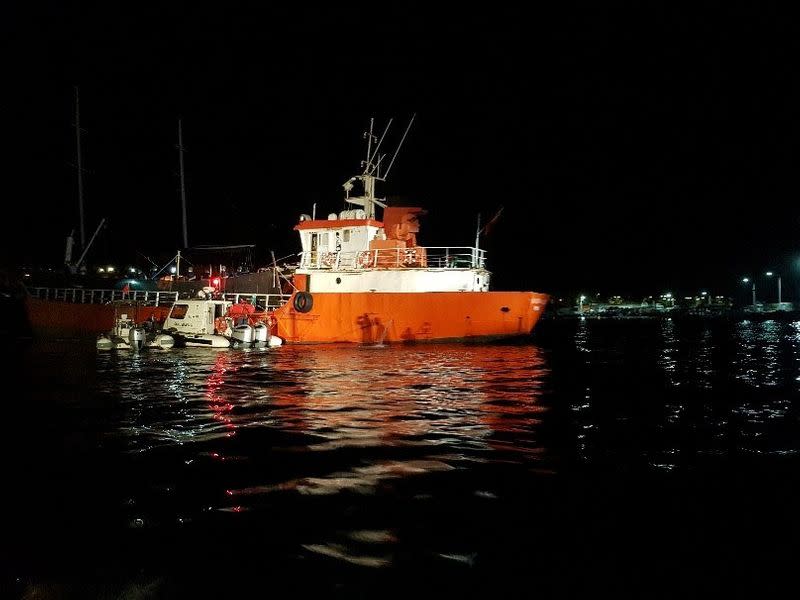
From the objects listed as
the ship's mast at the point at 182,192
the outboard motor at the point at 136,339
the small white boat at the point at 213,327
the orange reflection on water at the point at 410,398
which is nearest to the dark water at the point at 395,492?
the orange reflection on water at the point at 410,398

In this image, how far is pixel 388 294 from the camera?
21.9 m

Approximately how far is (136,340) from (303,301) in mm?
A: 6068

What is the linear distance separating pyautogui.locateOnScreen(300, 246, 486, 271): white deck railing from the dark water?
12.4 metres

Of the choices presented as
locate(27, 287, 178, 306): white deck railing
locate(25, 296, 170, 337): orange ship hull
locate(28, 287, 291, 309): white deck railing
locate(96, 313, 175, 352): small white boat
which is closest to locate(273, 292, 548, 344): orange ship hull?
locate(28, 287, 291, 309): white deck railing

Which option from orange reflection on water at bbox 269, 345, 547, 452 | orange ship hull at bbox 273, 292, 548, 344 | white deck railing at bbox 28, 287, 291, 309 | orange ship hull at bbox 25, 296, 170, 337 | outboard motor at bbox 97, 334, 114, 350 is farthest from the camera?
orange ship hull at bbox 25, 296, 170, 337

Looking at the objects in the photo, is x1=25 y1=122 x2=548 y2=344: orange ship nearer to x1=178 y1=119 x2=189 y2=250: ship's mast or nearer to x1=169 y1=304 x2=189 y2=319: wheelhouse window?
x1=169 y1=304 x2=189 y2=319: wheelhouse window

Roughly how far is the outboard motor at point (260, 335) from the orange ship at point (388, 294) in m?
1.21

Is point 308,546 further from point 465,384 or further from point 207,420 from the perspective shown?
point 465,384

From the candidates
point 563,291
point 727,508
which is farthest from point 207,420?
point 563,291

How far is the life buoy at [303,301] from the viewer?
898 inches

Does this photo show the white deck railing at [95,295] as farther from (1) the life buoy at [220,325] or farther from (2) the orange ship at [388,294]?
(2) the orange ship at [388,294]

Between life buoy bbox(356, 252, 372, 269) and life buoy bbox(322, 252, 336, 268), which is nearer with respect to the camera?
life buoy bbox(356, 252, 372, 269)

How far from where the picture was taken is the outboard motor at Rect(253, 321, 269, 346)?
22.1 metres

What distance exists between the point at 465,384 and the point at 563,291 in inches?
4966
